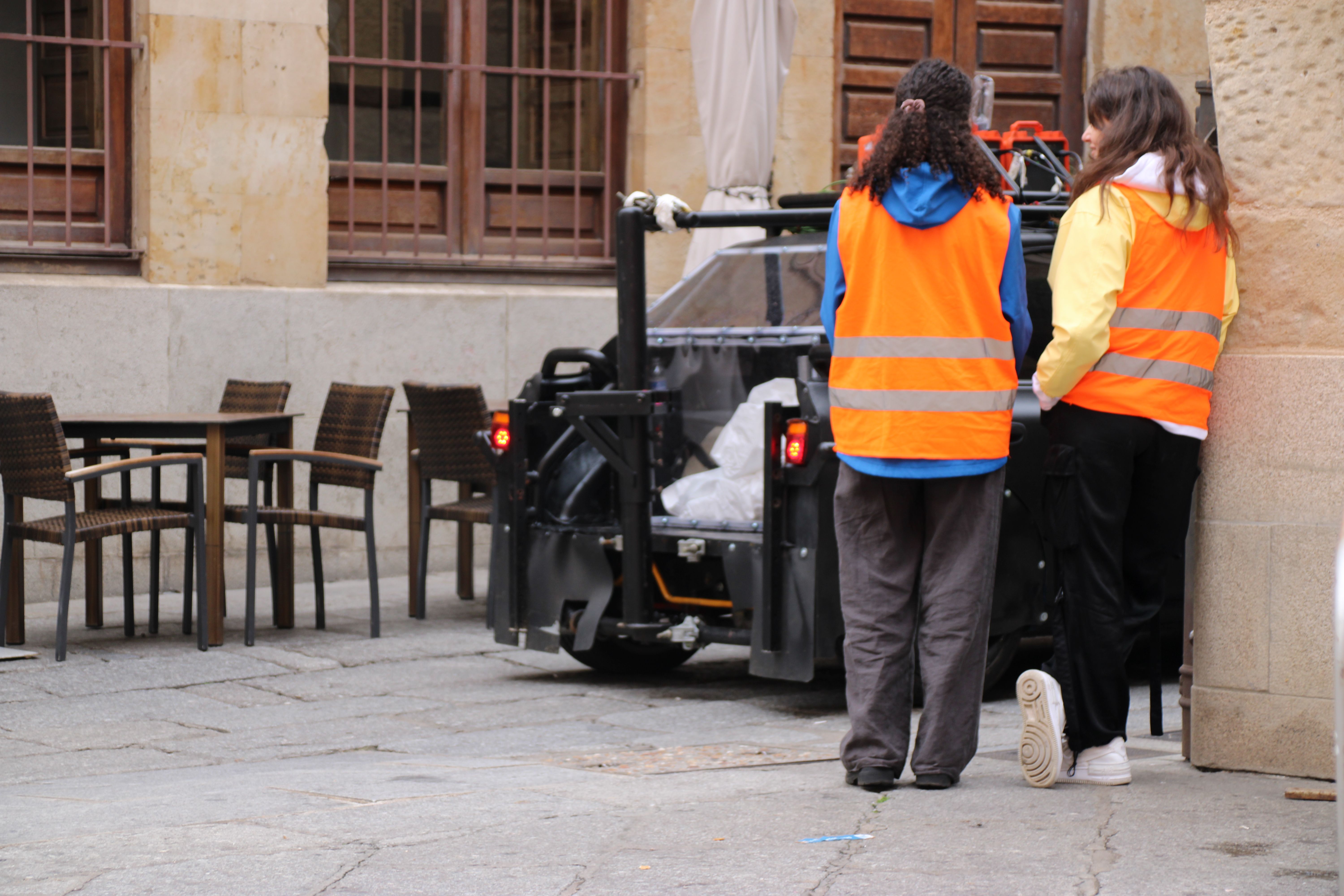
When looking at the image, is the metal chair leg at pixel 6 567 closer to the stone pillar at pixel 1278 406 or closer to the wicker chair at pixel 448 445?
the wicker chair at pixel 448 445

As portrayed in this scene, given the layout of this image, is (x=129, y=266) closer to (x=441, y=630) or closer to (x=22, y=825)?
(x=441, y=630)

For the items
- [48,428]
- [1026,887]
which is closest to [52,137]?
[48,428]

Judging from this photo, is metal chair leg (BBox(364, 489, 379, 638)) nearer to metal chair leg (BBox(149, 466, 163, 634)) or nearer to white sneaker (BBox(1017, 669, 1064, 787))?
metal chair leg (BBox(149, 466, 163, 634))

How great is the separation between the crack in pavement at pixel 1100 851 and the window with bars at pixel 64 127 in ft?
22.5

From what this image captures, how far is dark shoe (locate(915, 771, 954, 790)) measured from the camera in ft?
14.6

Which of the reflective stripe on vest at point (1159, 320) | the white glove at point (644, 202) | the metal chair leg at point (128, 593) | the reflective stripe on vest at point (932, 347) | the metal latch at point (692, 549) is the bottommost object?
the metal chair leg at point (128, 593)

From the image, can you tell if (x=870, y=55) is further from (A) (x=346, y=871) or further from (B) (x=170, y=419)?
(A) (x=346, y=871)

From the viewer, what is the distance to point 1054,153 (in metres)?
8.11

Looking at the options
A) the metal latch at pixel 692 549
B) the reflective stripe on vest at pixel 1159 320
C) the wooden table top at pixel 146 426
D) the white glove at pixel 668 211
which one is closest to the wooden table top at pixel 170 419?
the wooden table top at pixel 146 426

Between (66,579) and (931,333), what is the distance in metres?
4.20

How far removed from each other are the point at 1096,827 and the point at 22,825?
238cm

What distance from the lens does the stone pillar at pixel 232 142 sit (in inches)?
380

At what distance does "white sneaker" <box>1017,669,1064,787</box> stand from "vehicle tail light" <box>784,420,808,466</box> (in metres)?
1.64

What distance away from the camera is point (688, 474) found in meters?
6.98
